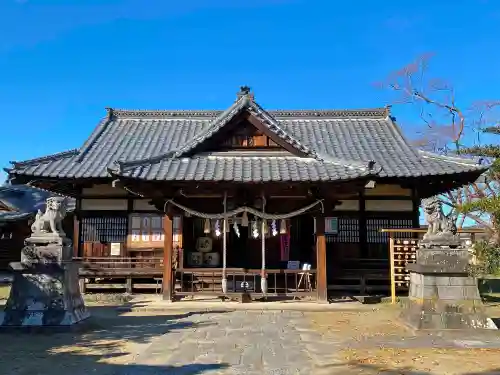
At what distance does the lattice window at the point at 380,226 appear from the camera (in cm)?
1568

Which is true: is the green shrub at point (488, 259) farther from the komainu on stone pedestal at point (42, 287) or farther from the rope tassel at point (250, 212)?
the komainu on stone pedestal at point (42, 287)

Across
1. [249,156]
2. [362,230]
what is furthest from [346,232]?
[249,156]

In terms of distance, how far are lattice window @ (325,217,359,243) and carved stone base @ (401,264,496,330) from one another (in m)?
6.20

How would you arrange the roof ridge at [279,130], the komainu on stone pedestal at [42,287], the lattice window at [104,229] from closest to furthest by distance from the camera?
1. the komainu on stone pedestal at [42,287]
2. the roof ridge at [279,130]
3. the lattice window at [104,229]

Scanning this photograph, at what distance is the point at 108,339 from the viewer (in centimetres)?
866

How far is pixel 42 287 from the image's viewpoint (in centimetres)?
945

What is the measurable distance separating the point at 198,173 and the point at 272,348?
6.66 metres

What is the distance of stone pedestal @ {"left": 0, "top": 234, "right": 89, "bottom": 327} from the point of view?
30.7ft

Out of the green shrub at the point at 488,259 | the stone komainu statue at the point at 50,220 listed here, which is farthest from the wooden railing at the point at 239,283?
the green shrub at the point at 488,259

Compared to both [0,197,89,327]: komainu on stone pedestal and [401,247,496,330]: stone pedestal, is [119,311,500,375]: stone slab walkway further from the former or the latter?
[0,197,89,327]: komainu on stone pedestal

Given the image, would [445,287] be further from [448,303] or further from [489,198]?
[489,198]

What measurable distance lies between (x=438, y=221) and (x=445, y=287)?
1429 millimetres

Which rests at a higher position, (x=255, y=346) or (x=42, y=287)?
(x=42, y=287)

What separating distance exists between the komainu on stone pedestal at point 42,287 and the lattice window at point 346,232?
9.18 meters
